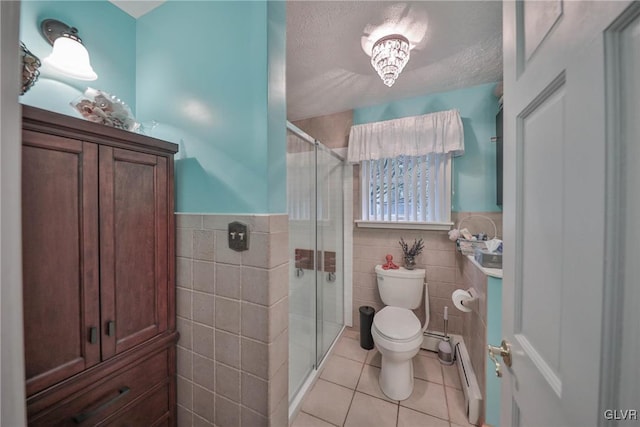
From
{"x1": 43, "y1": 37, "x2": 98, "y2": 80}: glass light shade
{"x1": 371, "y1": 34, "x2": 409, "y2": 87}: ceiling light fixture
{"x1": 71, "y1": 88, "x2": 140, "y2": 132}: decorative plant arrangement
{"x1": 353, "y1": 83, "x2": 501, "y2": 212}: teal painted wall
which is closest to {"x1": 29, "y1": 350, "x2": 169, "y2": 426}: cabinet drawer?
{"x1": 71, "y1": 88, "x2": 140, "y2": 132}: decorative plant arrangement

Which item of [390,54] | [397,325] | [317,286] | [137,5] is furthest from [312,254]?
[137,5]

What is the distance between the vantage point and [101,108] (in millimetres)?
881

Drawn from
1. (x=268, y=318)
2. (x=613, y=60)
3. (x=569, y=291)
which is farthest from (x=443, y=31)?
(x=268, y=318)

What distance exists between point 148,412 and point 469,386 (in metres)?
1.80

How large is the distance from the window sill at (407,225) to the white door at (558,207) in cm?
136

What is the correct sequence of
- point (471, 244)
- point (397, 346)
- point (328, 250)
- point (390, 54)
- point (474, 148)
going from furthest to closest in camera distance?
1. point (328, 250)
2. point (474, 148)
3. point (471, 244)
4. point (397, 346)
5. point (390, 54)

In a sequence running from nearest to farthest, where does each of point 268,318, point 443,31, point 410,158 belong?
point 268,318 → point 443,31 → point 410,158

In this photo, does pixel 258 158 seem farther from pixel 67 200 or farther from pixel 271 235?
pixel 67 200

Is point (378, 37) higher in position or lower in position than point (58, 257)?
higher

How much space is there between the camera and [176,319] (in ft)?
3.56

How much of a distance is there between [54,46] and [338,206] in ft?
6.52

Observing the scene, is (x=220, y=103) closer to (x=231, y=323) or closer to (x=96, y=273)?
(x=96, y=273)

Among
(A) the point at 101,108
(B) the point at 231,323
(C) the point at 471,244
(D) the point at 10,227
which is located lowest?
(B) the point at 231,323

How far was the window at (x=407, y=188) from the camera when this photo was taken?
1.95 meters
